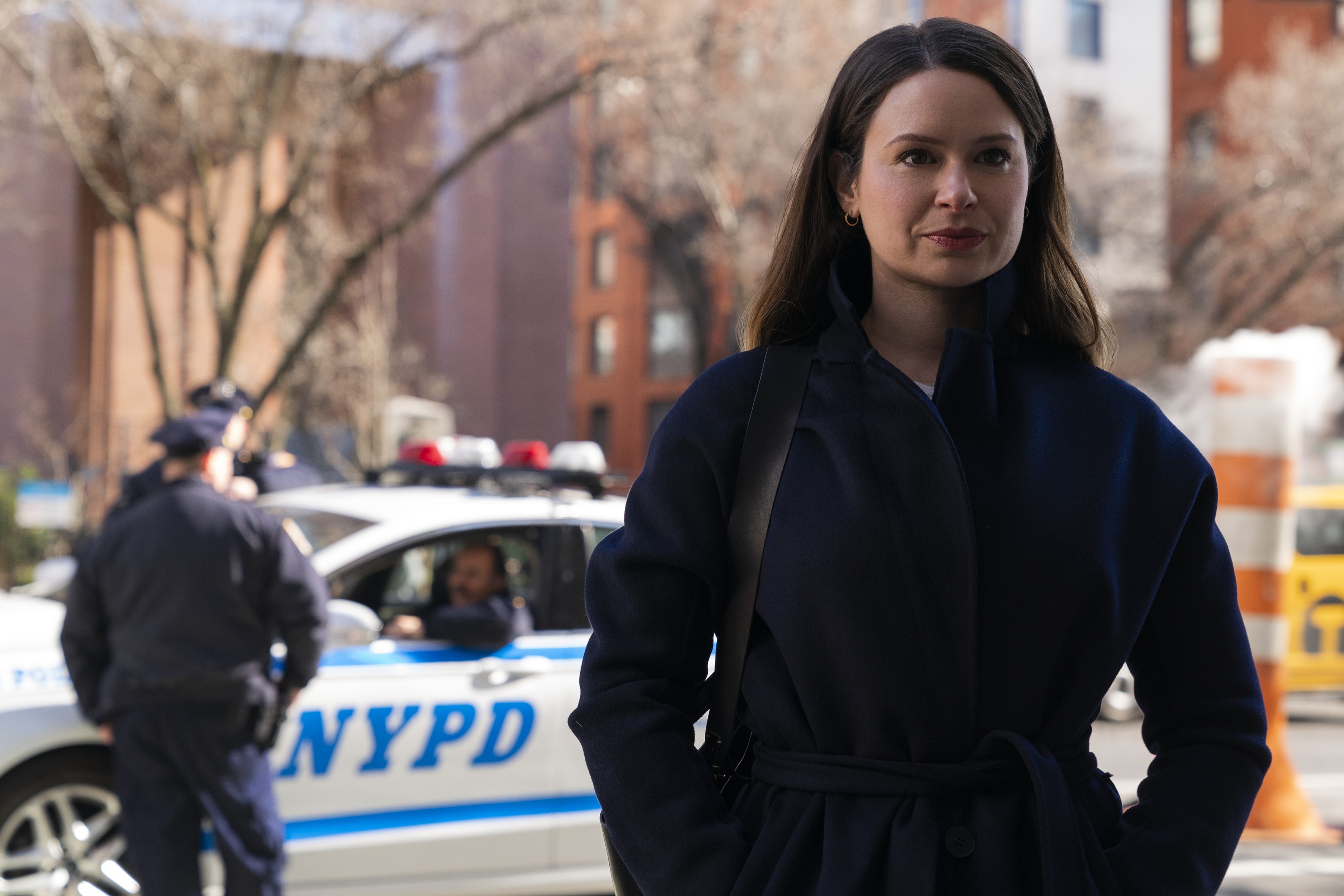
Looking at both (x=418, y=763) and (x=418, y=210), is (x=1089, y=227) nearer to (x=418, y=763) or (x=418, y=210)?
(x=418, y=210)

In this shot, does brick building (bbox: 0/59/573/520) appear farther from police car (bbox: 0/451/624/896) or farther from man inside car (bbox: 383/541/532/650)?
police car (bbox: 0/451/624/896)

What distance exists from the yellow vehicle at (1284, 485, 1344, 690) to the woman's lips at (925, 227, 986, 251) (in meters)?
9.58

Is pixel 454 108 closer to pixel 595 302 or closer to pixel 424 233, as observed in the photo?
pixel 424 233

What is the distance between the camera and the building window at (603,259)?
42281 mm

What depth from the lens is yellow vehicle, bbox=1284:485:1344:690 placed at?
10.2 m

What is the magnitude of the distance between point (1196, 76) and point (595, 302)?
18.6m

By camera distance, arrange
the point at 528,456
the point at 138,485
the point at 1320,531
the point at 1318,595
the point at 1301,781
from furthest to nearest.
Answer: the point at 1320,531 < the point at 1318,595 < the point at 1301,781 < the point at 528,456 < the point at 138,485

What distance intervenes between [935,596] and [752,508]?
0.23m

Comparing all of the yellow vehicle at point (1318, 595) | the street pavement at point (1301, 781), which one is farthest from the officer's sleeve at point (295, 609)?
the yellow vehicle at point (1318, 595)

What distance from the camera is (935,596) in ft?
5.02

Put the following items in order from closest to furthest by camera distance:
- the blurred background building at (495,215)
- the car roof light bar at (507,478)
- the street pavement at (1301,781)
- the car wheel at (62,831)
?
the car wheel at (62,831) < the car roof light bar at (507,478) < the street pavement at (1301,781) < the blurred background building at (495,215)

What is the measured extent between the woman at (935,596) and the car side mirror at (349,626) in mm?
3071

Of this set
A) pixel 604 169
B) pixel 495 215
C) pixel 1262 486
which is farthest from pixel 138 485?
pixel 604 169

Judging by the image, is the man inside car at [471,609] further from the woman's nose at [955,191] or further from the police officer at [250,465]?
the woman's nose at [955,191]
